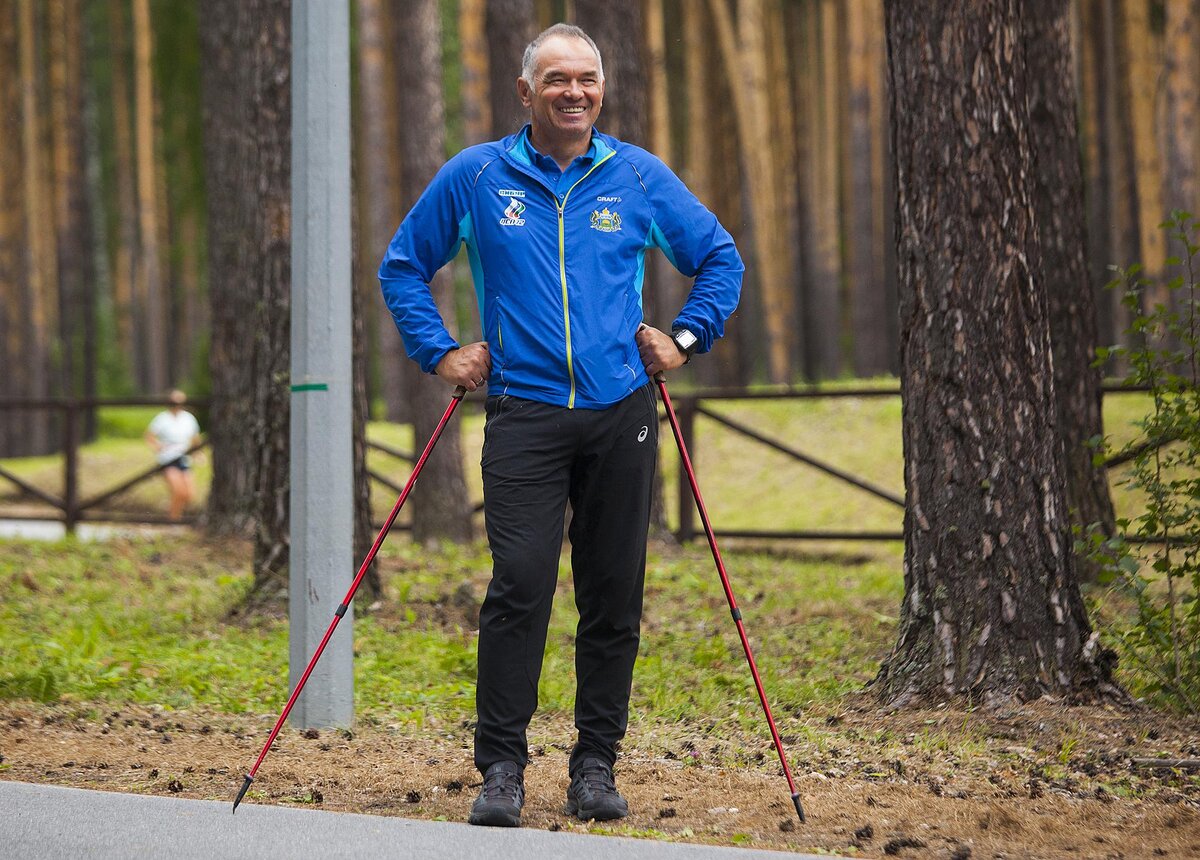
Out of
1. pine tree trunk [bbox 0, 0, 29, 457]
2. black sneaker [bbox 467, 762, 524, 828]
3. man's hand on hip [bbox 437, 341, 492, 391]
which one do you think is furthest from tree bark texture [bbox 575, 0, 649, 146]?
pine tree trunk [bbox 0, 0, 29, 457]

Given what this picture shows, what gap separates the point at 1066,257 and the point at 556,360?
530 cm

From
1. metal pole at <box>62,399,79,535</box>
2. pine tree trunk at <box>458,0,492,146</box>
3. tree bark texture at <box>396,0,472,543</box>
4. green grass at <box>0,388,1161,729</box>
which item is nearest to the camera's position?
green grass at <box>0,388,1161,729</box>

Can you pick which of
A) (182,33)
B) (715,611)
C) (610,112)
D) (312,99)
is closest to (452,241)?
(312,99)

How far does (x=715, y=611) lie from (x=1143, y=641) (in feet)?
11.1

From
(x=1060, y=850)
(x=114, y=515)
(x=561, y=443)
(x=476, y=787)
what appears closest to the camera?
(x=1060, y=850)

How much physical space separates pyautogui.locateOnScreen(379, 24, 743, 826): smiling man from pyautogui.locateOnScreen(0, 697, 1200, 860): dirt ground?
0.36 m

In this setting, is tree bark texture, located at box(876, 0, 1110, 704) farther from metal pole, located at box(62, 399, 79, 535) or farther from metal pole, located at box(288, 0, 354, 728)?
metal pole, located at box(62, 399, 79, 535)

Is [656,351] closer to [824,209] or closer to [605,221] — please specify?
[605,221]

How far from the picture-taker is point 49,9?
29250 millimetres

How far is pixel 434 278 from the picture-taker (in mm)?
11875

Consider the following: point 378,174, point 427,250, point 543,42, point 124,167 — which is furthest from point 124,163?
point 543,42

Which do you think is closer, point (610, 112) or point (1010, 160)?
point (1010, 160)

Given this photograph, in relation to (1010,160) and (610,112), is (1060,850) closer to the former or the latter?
(1010,160)

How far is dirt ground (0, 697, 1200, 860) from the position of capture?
12.8ft
